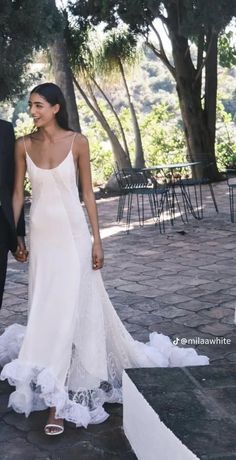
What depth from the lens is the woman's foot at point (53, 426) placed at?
279 centimetres

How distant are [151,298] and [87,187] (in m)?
2.18

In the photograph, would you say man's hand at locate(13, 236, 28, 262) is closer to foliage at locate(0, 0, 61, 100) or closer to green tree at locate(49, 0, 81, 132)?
foliage at locate(0, 0, 61, 100)

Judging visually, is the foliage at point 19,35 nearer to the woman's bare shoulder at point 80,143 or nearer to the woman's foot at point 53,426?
the woman's bare shoulder at point 80,143

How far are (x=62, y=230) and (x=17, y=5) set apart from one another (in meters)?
6.65

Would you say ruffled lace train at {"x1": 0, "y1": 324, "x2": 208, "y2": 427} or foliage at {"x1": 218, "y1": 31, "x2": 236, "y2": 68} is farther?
foliage at {"x1": 218, "y1": 31, "x2": 236, "y2": 68}

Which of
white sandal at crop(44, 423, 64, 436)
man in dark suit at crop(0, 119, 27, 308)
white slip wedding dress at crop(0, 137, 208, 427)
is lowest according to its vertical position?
white sandal at crop(44, 423, 64, 436)

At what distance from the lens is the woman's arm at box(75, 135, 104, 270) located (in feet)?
9.68

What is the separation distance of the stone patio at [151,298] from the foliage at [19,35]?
2528 mm

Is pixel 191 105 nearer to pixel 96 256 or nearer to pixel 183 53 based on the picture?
pixel 183 53

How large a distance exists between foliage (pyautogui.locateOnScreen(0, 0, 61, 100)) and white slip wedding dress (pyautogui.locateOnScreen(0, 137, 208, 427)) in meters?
6.13

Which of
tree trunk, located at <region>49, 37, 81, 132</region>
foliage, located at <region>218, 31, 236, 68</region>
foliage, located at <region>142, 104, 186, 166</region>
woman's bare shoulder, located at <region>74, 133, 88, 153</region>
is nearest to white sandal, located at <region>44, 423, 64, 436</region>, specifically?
woman's bare shoulder, located at <region>74, 133, 88, 153</region>

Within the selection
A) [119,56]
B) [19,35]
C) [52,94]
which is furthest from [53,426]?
[119,56]

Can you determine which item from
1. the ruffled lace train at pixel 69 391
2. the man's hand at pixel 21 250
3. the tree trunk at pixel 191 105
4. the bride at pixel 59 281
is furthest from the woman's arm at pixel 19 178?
the tree trunk at pixel 191 105

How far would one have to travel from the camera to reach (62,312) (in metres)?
2.95
